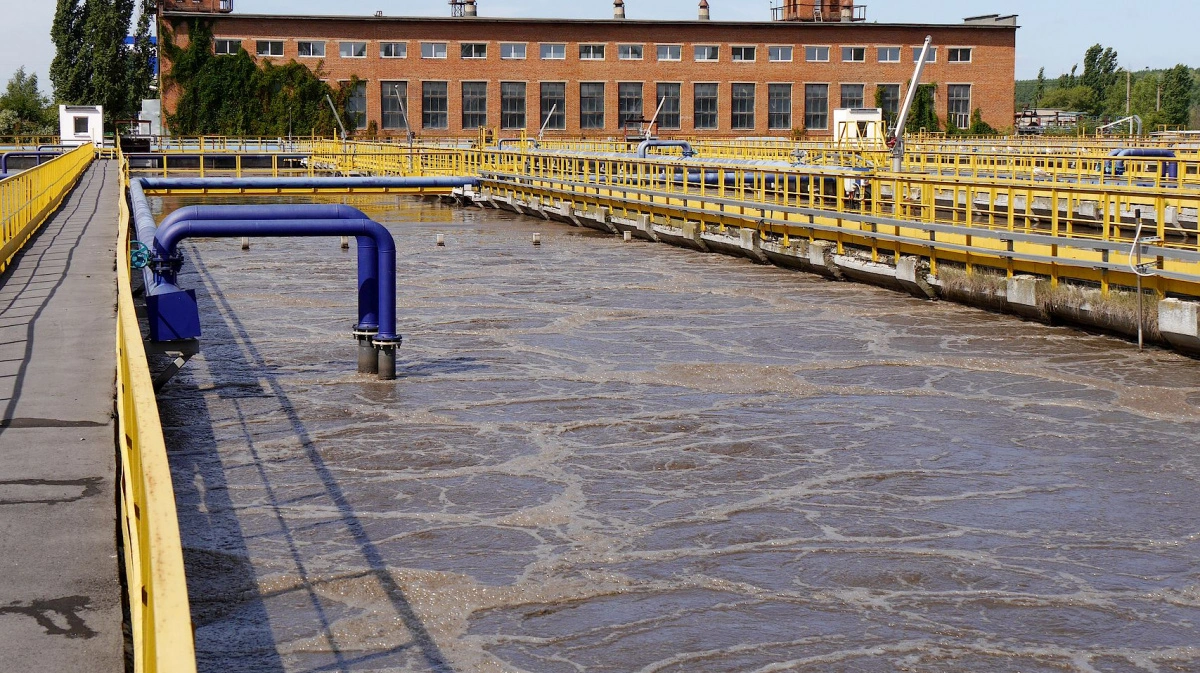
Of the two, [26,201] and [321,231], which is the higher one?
[26,201]

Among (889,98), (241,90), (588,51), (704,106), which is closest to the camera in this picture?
(241,90)

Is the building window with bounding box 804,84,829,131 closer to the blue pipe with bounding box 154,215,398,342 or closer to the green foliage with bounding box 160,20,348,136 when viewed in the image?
the green foliage with bounding box 160,20,348,136

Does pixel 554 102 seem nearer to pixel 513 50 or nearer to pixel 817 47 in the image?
pixel 513 50

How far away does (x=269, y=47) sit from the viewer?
270ft

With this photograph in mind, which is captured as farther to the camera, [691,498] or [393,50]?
[393,50]

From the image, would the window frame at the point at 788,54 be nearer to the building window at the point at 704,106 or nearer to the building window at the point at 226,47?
the building window at the point at 704,106

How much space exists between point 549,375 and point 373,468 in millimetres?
4444

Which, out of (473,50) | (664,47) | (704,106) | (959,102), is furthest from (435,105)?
(959,102)

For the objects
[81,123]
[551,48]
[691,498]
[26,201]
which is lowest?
[691,498]

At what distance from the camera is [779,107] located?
87.4 metres

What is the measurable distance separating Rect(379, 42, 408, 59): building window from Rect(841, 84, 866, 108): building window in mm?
26062

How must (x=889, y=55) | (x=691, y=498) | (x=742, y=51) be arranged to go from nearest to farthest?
(x=691, y=498) < (x=742, y=51) < (x=889, y=55)

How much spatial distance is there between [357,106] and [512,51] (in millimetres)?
9362

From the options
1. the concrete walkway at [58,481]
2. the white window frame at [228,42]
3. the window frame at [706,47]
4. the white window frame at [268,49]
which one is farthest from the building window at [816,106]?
the concrete walkway at [58,481]
